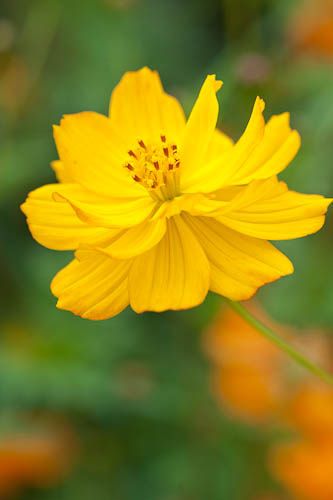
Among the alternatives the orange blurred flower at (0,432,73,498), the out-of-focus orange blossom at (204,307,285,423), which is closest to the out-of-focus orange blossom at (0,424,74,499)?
the orange blurred flower at (0,432,73,498)

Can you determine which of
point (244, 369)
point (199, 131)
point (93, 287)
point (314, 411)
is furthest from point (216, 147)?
point (244, 369)

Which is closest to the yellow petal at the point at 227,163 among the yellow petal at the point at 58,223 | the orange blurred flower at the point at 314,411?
the yellow petal at the point at 58,223

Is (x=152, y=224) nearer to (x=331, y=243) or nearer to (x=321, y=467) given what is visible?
(x=321, y=467)

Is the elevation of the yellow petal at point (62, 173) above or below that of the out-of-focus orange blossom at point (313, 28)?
below

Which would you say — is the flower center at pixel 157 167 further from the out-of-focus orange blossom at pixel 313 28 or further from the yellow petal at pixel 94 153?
the out-of-focus orange blossom at pixel 313 28

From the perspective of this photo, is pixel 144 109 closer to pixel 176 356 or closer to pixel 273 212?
pixel 273 212

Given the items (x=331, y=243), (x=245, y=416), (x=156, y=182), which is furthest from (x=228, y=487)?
(x=156, y=182)

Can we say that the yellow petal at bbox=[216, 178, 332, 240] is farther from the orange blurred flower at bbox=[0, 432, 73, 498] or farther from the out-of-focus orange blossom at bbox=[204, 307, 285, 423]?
the orange blurred flower at bbox=[0, 432, 73, 498]
